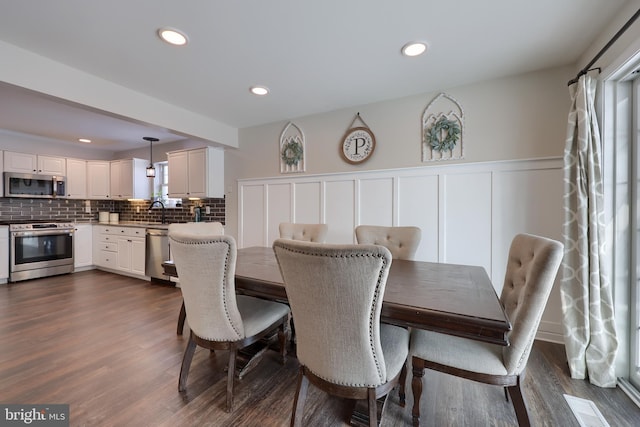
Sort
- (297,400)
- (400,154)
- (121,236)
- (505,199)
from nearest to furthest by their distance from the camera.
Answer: (297,400), (505,199), (400,154), (121,236)

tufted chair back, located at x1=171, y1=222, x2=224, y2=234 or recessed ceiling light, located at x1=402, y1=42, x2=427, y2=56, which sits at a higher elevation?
recessed ceiling light, located at x1=402, y1=42, x2=427, y2=56

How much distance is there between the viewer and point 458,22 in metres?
1.69

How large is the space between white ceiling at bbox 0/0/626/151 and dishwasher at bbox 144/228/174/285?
2081mm

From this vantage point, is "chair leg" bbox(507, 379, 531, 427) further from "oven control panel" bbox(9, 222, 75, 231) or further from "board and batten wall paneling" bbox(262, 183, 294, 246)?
"oven control panel" bbox(9, 222, 75, 231)

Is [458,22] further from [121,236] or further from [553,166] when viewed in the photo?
[121,236]

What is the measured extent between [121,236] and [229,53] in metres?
4.06

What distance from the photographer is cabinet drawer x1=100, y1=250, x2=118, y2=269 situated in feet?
15.3

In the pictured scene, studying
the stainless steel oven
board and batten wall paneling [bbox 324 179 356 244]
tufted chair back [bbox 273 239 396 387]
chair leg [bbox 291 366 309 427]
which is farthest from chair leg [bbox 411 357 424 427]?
the stainless steel oven

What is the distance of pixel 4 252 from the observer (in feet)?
13.0

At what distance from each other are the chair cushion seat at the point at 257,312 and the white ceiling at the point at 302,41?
1.86 m

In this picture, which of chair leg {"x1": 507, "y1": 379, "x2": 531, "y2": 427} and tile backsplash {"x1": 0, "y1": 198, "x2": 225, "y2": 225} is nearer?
chair leg {"x1": 507, "y1": 379, "x2": 531, "y2": 427}

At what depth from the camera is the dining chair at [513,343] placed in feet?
3.70

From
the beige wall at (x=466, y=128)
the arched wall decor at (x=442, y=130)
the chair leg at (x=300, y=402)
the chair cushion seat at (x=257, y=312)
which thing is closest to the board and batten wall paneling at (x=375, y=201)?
the beige wall at (x=466, y=128)

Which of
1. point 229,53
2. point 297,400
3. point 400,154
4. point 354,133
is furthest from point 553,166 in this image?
point 229,53
